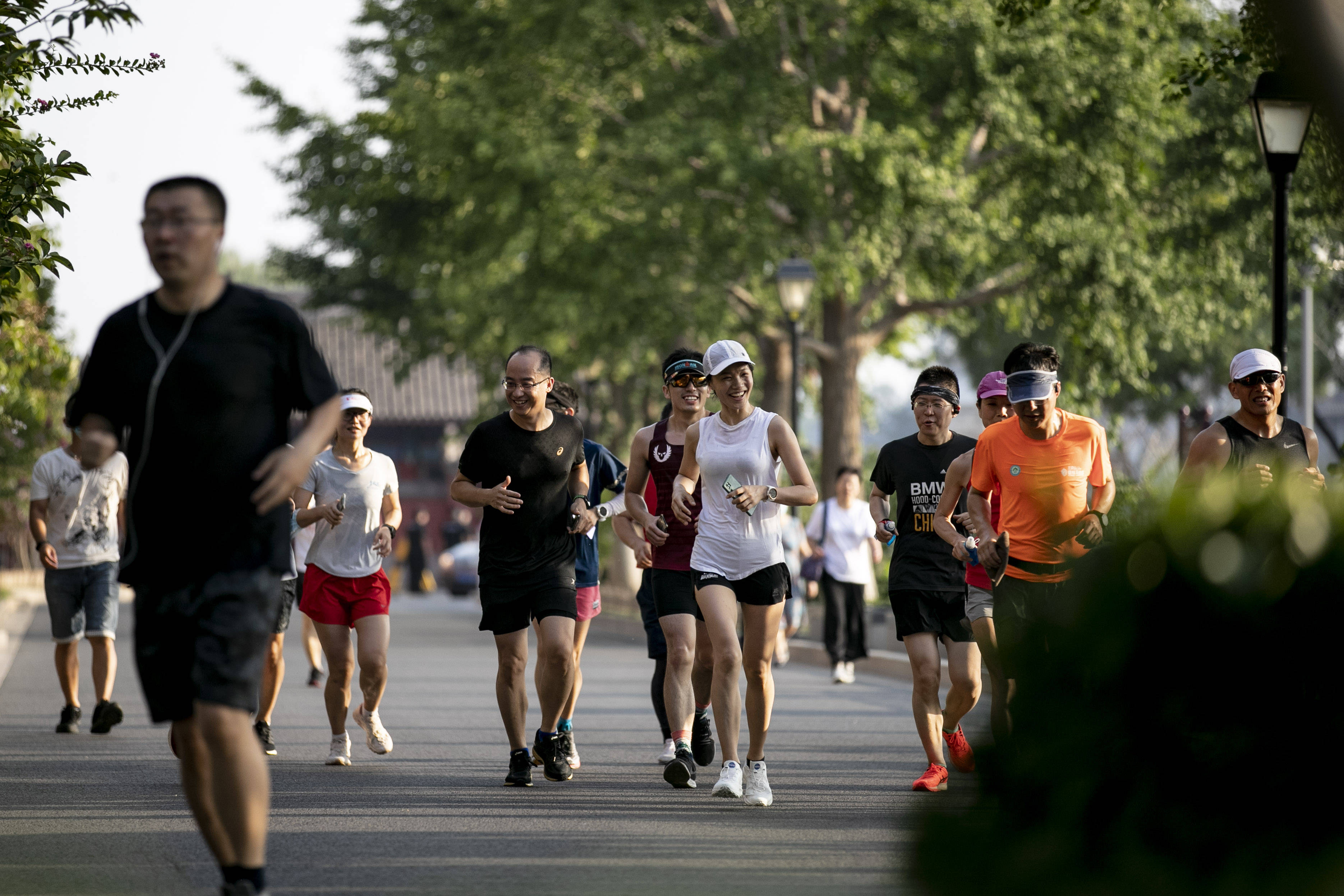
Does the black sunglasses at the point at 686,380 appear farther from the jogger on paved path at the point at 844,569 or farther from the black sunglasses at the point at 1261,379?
the jogger on paved path at the point at 844,569

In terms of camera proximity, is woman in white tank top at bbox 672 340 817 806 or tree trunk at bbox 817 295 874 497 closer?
woman in white tank top at bbox 672 340 817 806

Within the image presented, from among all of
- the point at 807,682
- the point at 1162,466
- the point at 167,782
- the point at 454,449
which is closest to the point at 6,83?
the point at 167,782

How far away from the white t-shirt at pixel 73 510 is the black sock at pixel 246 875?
22.1 ft

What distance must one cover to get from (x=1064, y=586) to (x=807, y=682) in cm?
1219

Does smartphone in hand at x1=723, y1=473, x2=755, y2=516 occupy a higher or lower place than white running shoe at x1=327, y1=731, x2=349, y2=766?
higher

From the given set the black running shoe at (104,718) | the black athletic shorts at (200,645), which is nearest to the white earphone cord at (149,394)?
the black athletic shorts at (200,645)

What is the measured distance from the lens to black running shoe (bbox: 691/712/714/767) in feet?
31.6

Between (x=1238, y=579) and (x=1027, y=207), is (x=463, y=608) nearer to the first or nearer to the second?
(x=1027, y=207)

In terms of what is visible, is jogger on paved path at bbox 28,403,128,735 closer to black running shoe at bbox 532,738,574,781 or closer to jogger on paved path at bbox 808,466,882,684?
black running shoe at bbox 532,738,574,781

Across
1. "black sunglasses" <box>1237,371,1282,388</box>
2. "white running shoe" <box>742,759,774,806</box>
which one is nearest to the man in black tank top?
"black sunglasses" <box>1237,371,1282,388</box>

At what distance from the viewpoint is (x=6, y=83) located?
9188mm

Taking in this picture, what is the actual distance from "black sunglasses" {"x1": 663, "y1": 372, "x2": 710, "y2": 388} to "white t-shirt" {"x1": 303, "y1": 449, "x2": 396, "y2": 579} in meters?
1.63

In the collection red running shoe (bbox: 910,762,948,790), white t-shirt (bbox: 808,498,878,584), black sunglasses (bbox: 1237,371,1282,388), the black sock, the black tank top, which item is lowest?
red running shoe (bbox: 910,762,948,790)

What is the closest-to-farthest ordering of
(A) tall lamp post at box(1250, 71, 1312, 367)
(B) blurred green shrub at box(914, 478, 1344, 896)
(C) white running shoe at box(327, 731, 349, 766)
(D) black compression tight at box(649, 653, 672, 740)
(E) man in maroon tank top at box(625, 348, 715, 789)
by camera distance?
(B) blurred green shrub at box(914, 478, 1344, 896) → (E) man in maroon tank top at box(625, 348, 715, 789) → (C) white running shoe at box(327, 731, 349, 766) → (D) black compression tight at box(649, 653, 672, 740) → (A) tall lamp post at box(1250, 71, 1312, 367)
